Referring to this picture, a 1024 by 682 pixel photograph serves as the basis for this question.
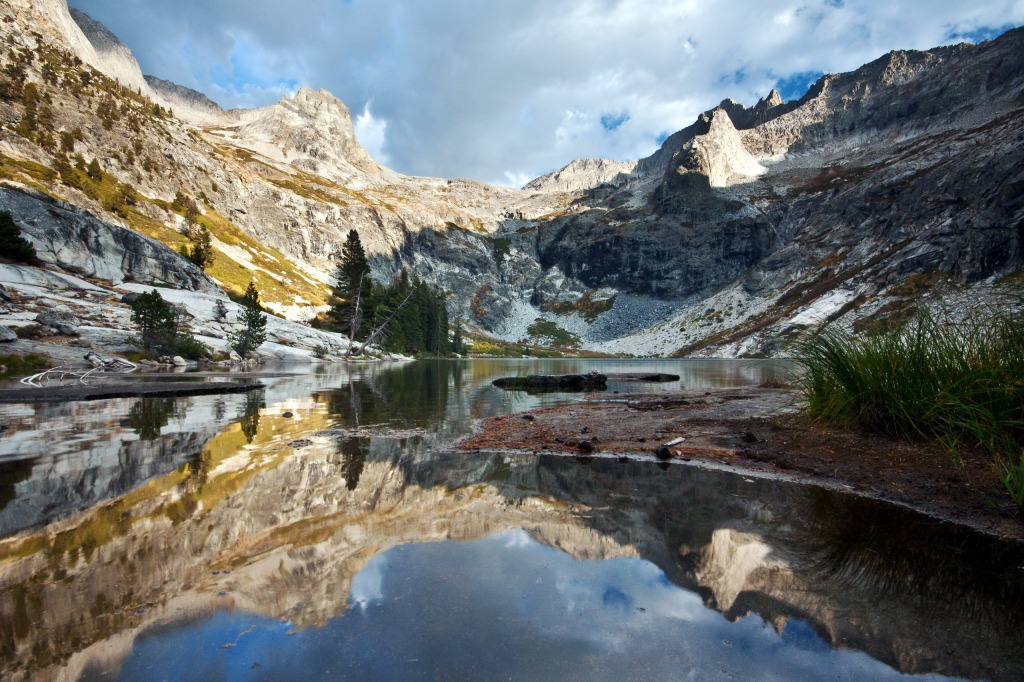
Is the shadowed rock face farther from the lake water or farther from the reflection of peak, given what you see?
the reflection of peak

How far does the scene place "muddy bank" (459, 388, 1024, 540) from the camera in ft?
19.1

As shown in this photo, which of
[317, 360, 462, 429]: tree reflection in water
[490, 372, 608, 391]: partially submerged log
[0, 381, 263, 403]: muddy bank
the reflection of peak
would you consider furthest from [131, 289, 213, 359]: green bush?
the reflection of peak

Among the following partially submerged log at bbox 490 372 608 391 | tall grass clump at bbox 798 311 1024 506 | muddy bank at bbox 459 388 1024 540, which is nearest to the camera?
muddy bank at bbox 459 388 1024 540

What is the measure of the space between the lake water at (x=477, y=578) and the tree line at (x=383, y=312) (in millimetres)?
60181

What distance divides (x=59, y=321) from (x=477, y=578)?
44143 millimetres

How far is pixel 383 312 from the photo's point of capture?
79.6 m

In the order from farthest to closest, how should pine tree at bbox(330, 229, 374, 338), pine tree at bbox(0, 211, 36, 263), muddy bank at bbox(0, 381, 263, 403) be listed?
pine tree at bbox(330, 229, 374, 338) < pine tree at bbox(0, 211, 36, 263) < muddy bank at bbox(0, 381, 263, 403)

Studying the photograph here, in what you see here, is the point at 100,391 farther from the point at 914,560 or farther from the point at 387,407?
the point at 914,560

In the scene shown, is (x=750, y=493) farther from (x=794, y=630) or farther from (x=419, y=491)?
(x=419, y=491)

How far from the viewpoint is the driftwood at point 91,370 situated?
949 inches

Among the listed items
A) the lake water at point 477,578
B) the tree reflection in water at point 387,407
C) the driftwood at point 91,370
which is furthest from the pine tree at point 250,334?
the lake water at point 477,578

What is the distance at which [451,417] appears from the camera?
14.5m

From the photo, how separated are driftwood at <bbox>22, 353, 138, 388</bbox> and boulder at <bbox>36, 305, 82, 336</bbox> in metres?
4.93

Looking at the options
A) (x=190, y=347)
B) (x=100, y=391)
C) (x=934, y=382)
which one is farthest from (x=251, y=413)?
(x=190, y=347)
